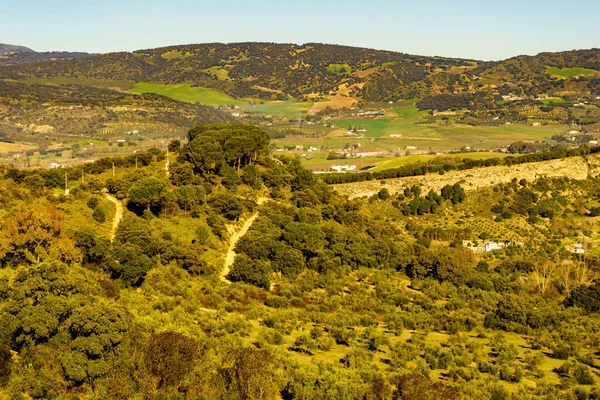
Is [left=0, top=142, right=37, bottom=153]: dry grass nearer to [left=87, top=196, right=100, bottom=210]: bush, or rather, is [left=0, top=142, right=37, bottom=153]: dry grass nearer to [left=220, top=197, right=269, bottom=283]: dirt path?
[left=220, top=197, right=269, bottom=283]: dirt path

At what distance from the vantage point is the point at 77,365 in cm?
1981

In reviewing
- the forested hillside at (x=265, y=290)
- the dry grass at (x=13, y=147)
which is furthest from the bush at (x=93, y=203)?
the dry grass at (x=13, y=147)

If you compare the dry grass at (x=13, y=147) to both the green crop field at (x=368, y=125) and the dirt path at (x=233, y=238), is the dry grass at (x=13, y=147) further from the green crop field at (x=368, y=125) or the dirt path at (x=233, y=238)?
the green crop field at (x=368, y=125)

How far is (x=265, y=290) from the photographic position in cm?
3547

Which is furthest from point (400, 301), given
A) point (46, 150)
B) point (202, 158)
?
point (46, 150)

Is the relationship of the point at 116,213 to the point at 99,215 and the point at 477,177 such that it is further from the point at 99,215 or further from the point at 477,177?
the point at 477,177

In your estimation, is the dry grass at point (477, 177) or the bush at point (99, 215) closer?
the bush at point (99, 215)

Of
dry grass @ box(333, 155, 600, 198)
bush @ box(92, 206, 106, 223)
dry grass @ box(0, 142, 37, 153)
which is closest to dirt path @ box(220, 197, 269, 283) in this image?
bush @ box(92, 206, 106, 223)

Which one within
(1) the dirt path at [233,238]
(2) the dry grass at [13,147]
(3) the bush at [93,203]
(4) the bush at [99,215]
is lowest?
(2) the dry grass at [13,147]

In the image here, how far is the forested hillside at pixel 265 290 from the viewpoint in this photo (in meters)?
20.5

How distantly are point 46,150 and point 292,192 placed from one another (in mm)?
77915

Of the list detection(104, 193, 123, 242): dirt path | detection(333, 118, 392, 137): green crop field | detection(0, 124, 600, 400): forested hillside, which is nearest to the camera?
detection(0, 124, 600, 400): forested hillside

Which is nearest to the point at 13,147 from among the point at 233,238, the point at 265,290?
the point at 233,238

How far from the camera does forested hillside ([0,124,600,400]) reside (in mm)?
20500
